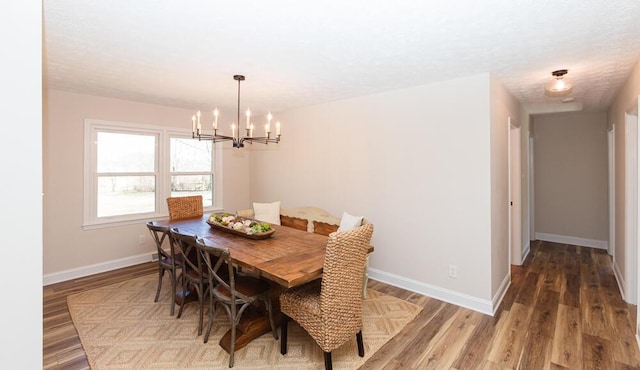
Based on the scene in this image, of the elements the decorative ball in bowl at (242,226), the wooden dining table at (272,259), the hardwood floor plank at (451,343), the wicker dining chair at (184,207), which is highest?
the wicker dining chair at (184,207)

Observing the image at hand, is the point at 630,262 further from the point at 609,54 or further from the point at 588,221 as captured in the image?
the point at 588,221

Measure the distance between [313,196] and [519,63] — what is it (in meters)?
2.94

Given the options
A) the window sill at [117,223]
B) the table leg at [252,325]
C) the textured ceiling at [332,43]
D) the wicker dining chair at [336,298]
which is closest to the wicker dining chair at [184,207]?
the window sill at [117,223]

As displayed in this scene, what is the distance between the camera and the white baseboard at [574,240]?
17.0ft

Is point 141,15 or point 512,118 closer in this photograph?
point 141,15

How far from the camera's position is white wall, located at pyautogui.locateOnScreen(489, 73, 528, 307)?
301cm

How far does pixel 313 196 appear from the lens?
15.0ft

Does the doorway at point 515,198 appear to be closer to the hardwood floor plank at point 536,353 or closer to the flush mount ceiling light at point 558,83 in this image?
the flush mount ceiling light at point 558,83

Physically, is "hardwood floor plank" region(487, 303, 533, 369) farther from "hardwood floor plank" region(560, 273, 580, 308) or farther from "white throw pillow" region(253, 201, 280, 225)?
"white throw pillow" region(253, 201, 280, 225)

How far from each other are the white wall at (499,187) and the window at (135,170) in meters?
4.28

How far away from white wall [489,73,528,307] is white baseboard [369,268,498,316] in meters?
0.16
